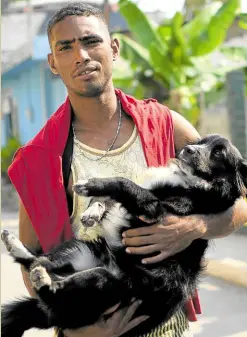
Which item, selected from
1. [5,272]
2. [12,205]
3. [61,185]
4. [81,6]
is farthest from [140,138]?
[12,205]

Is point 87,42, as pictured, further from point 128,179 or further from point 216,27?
point 216,27

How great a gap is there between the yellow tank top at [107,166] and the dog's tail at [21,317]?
319 mm

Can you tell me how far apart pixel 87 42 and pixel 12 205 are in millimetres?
13203

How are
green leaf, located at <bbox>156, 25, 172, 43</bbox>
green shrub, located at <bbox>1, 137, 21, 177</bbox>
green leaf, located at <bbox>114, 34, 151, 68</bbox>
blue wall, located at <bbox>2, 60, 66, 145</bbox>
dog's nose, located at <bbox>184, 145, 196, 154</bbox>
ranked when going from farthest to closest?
blue wall, located at <bbox>2, 60, 66, 145</bbox>
green shrub, located at <bbox>1, 137, 21, 177</bbox>
green leaf, located at <bbox>114, 34, 151, 68</bbox>
green leaf, located at <bbox>156, 25, 172, 43</bbox>
dog's nose, located at <bbox>184, 145, 196, 154</bbox>

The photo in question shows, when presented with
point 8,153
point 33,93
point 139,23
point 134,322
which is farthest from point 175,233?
point 33,93

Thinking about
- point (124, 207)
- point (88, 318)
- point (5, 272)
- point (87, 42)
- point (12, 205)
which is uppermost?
point (87, 42)

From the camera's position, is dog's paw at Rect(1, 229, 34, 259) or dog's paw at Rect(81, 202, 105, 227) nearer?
dog's paw at Rect(81, 202, 105, 227)

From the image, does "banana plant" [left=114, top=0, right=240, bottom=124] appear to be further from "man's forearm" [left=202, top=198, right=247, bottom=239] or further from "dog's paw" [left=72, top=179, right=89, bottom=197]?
"dog's paw" [left=72, top=179, right=89, bottom=197]

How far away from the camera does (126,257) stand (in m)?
2.52

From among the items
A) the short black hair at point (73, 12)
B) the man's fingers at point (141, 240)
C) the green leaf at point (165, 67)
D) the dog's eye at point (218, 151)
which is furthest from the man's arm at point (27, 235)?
the green leaf at point (165, 67)

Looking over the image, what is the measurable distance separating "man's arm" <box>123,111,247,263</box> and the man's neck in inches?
18.0

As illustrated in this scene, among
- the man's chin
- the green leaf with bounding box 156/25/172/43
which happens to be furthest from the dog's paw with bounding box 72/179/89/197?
the green leaf with bounding box 156/25/172/43

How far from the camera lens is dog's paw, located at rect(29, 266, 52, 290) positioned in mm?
2330

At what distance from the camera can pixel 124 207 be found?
2617 mm
